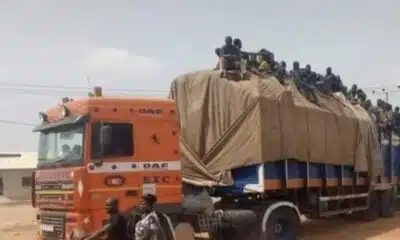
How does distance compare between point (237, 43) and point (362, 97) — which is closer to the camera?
point (237, 43)

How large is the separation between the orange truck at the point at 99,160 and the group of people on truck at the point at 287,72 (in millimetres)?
2711

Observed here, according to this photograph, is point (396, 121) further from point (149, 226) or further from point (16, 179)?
point (16, 179)

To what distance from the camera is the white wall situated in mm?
49844

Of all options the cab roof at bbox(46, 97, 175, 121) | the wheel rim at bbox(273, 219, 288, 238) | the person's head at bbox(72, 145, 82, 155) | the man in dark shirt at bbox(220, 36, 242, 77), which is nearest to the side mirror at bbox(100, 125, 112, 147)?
the person's head at bbox(72, 145, 82, 155)

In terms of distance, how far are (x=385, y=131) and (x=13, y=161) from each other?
4358cm

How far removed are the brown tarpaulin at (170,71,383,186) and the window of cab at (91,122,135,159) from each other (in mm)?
2560

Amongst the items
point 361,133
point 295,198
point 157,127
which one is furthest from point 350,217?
point 157,127

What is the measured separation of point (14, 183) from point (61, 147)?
44.1 metres

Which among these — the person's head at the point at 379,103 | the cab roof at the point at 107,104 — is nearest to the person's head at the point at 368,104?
the person's head at the point at 379,103

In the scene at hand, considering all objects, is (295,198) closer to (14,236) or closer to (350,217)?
(350,217)

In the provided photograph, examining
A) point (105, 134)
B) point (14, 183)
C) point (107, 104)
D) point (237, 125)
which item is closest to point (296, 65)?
point (237, 125)

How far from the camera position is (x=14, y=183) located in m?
50.8

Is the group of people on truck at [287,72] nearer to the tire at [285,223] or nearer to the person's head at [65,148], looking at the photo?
the tire at [285,223]

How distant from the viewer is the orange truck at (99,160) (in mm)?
8789
